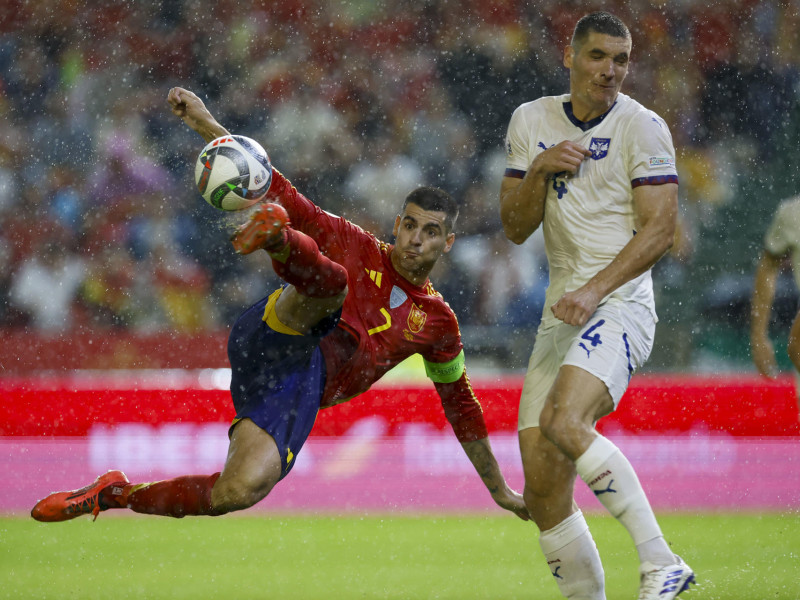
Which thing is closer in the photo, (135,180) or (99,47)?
(135,180)

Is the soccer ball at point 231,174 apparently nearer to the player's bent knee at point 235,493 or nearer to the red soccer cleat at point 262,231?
the red soccer cleat at point 262,231

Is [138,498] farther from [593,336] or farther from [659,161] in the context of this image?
[659,161]

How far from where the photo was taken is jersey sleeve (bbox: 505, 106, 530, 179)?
3.58 meters

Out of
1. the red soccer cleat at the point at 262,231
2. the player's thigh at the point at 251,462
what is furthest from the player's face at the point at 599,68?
the player's thigh at the point at 251,462

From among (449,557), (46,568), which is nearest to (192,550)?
(46,568)

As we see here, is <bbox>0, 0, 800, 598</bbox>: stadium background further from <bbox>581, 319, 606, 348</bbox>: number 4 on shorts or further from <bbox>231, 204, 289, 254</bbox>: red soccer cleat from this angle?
<bbox>231, 204, 289, 254</bbox>: red soccer cleat

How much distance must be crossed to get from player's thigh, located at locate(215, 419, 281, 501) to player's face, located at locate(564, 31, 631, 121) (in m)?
1.59

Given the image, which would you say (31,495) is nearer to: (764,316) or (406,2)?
(764,316)

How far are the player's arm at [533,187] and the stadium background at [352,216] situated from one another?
309 cm

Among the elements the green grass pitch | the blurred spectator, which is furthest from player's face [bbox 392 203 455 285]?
the blurred spectator

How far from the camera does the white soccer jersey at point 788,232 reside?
5.04 m

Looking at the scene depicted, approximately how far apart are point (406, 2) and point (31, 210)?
375cm

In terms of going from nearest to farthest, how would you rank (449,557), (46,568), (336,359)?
(336,359)
(46,568)
(449,557)

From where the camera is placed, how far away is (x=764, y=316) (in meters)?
5.10
